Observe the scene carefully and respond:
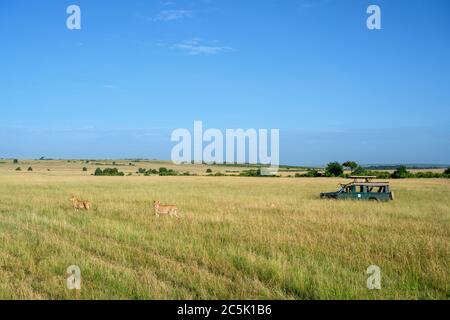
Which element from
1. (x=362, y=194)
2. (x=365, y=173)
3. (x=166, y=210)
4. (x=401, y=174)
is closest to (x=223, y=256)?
(x=166, y=210)

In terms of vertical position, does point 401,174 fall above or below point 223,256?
below

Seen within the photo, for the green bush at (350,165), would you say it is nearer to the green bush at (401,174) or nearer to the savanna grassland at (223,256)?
the green bush at (401,174)

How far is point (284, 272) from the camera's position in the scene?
776 centimetres

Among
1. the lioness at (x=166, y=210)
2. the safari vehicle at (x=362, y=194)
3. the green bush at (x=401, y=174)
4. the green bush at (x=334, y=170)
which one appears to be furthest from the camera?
the green bush at (x=334, y=170)

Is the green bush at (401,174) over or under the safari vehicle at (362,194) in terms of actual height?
under

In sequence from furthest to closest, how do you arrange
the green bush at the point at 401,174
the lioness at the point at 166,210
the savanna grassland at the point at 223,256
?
the green bush at the point at 401,174
the lioness at the point at 166,210
the savanna grassland at the point at 223,256

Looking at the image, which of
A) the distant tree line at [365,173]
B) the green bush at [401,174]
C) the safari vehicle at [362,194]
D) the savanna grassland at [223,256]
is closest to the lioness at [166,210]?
the savanna grassland at [223,256]

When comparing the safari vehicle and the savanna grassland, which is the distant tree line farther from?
the savanna grassland

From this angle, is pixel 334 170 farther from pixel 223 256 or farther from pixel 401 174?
pixel 223 256

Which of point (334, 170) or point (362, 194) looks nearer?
point (362, 194)

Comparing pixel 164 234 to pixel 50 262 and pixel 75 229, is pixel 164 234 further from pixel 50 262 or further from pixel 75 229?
pixel 50 262

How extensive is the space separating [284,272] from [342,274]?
1041 mm

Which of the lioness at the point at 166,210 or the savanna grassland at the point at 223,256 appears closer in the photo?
the savanna grassland at the point at 223,256
